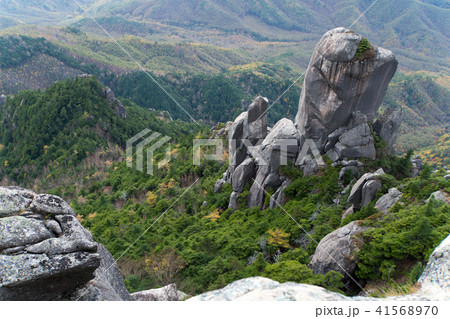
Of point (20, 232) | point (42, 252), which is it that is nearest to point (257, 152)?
point (42, 252)

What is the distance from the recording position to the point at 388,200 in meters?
18.6

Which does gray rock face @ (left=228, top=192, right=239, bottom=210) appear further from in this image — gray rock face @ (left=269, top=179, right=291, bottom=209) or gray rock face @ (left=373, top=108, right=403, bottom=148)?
gray rock face @ (left=373, top=108, right=403, bottom=148)

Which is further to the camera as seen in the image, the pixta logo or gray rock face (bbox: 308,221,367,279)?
the pixta logo

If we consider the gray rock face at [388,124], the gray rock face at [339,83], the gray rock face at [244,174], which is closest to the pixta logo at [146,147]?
the gray rock face at [244,174]

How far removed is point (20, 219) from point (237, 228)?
707 inches

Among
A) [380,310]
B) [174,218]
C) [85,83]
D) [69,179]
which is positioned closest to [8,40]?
[85,83]

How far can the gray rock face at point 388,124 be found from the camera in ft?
85.9

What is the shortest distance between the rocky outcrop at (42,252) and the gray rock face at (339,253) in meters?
10.6

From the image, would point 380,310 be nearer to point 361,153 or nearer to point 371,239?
point 371,239

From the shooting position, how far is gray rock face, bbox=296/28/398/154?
23.7 metres

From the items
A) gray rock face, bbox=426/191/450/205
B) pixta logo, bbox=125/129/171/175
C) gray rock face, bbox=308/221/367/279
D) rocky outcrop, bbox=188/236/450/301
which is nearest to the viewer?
rocky outcrop, bbox=188/236/450/301

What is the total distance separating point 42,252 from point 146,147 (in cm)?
6203

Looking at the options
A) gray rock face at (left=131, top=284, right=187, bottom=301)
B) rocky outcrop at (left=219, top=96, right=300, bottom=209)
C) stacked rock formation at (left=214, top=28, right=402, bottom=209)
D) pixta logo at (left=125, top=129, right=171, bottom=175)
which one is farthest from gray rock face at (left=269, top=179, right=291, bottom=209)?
pixta logo at (left=125, top=129, right=171, bottom=175)

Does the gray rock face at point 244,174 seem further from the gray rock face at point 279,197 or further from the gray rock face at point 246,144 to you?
the gray rock face at point 279,197
